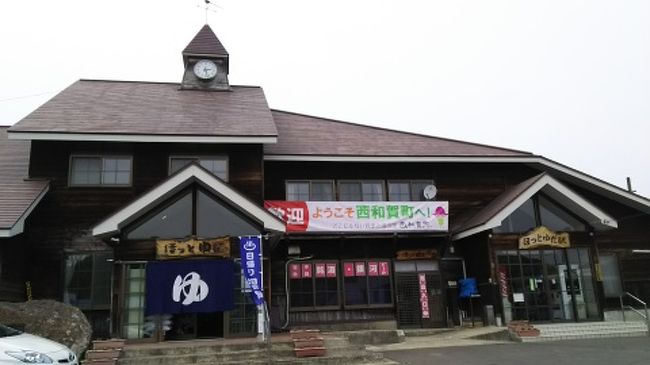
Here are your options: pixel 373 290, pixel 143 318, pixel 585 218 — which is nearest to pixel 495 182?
pixel 585 218

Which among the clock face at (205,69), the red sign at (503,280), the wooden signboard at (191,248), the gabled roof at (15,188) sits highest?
the clock face at (205,69)

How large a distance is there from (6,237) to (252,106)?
827 cm

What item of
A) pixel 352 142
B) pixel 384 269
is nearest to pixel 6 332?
pixel 384 269

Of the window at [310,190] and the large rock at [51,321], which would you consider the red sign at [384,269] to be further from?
the large rock at [51,321]

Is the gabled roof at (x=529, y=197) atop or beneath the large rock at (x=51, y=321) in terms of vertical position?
atop

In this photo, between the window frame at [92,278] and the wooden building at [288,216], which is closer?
the wooden building at [288,216]

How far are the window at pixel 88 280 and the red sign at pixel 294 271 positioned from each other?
5000 mm

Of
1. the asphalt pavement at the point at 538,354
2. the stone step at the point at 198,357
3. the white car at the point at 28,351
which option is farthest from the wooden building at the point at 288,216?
the white car at the point at 28,351

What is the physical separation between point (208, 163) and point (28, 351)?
8039 mm

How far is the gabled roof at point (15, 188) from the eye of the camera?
41.4 feet

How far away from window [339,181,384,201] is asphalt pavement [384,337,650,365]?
18.3 ft

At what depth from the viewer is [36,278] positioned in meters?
14.1

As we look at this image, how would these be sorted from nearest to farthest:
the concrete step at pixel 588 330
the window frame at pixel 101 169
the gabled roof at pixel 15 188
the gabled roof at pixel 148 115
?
the gabled roof at pixel 15 188, the gabled roof at pixel 148 115, the window frame at pixel 101 169, the concrete step at pixel 588 330

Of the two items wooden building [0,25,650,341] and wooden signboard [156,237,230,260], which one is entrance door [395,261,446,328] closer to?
wooden building [0,25,650,341]
